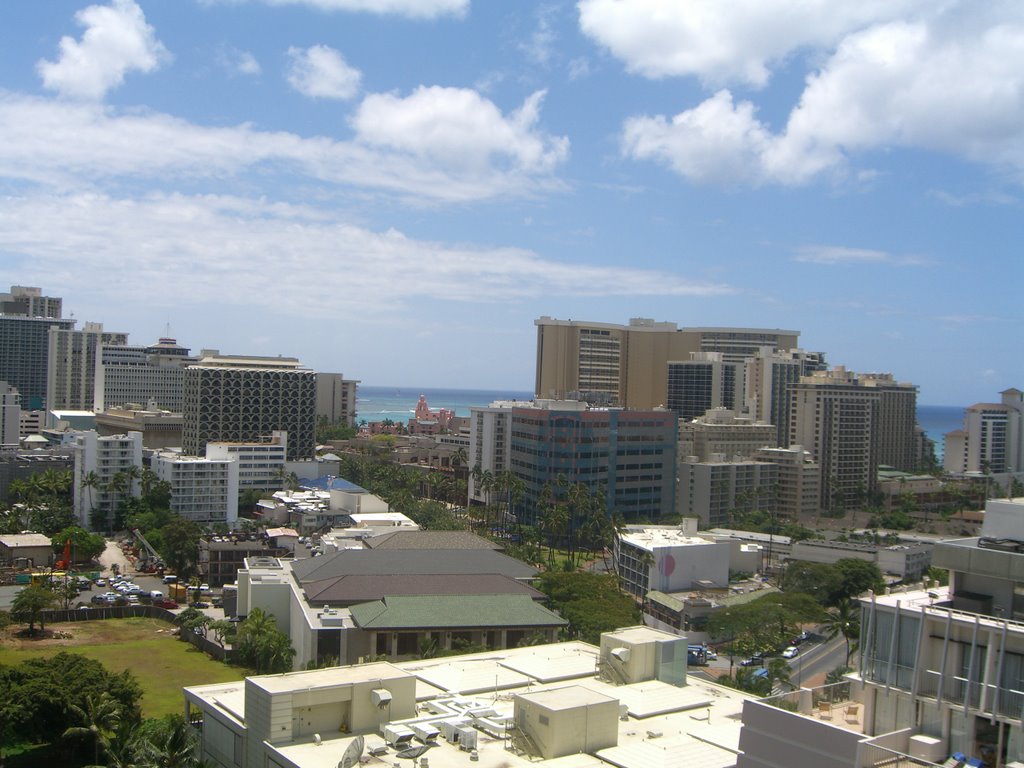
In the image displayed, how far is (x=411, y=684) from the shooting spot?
884 inches

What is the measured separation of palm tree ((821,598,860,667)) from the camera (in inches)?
1695

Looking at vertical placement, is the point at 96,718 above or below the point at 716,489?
below

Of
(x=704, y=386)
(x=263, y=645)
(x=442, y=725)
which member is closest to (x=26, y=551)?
(x=263, y=645)

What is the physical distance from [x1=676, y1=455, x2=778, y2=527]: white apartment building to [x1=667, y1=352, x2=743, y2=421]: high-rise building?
3232cm

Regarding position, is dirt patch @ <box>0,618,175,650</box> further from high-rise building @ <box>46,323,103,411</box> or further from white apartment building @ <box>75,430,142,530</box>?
high-rise building @ <box>46,323,103,411</box>

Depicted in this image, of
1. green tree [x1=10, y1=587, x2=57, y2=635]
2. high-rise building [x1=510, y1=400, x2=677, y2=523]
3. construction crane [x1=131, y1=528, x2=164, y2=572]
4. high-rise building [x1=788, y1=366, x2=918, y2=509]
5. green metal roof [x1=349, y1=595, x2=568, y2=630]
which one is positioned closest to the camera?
green metal roof [x1=349, y1=595, x2=568, y2=630]

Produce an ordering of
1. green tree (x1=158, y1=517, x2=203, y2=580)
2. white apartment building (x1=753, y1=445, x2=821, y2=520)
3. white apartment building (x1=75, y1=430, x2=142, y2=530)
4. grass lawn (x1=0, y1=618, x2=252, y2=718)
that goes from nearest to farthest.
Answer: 1. grass lawn (x1=0, y1=618, x2=252, y2=718)
2. green tree (x1=158, y1=517, x2=203, y2=580)
3. white apartment building (x1=75, y1=430, x2=142, y2=530)
4. white apartment building (x1=753, y1=445, x2=821, y2=520)

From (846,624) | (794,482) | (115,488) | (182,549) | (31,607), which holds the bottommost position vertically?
(31,607)

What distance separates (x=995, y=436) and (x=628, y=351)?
48.3 metres

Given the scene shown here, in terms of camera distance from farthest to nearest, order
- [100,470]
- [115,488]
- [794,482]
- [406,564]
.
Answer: [794,482]
[100,470]
[115,488]
[406,564]

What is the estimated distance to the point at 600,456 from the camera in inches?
3295

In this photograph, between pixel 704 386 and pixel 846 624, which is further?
pixel 704 386

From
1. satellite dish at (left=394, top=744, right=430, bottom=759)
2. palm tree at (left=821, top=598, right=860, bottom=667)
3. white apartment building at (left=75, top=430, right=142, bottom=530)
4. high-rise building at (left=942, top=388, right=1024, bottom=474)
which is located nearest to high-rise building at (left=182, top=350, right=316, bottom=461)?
white apartment building at (left=75, top=430, right=142, bottom=530)

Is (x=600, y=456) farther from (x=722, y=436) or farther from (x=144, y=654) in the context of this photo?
(x=144, y=654)
